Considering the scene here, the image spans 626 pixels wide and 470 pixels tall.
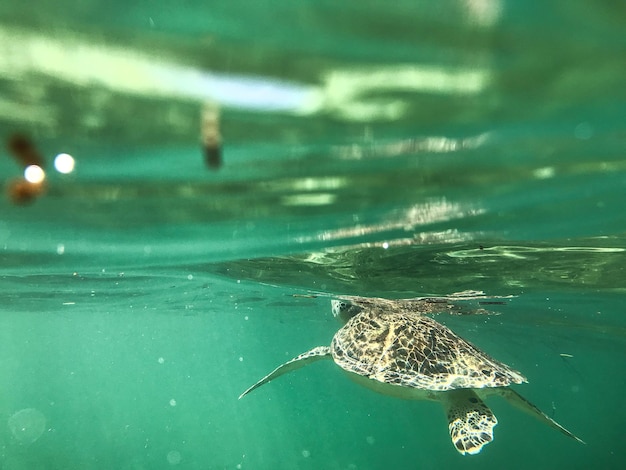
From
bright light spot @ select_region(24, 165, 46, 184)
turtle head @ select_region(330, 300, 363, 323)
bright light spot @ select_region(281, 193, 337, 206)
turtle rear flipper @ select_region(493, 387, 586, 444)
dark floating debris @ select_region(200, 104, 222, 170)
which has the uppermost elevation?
bright light spot @ select_region(24, 165, 46, 184)

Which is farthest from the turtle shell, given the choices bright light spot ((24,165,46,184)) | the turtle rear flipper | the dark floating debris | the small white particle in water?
the small white particle in water

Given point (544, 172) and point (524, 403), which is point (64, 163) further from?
point (524, 403)

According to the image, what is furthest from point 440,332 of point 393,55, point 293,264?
point 393,55

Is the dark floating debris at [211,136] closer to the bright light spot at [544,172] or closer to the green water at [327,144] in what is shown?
the green water at [327,144]

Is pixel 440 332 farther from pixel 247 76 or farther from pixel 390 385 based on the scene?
pixel 247 76

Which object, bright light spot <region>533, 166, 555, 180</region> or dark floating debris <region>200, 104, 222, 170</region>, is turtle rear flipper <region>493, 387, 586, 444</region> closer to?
bright light spot <region>533, 166, 555, 180</region>

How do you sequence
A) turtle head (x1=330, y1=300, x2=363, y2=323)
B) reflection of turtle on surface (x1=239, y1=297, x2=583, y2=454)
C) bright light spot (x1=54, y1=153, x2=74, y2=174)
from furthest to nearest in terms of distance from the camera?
turtle head (x1=330, y1=300, x2=363, y2=323)
reflection of turtle on surface (x1=239, y1=297, x2=583, y2=454)
bright light spot (x1=54, y1=153, x2=74, y2=174)
